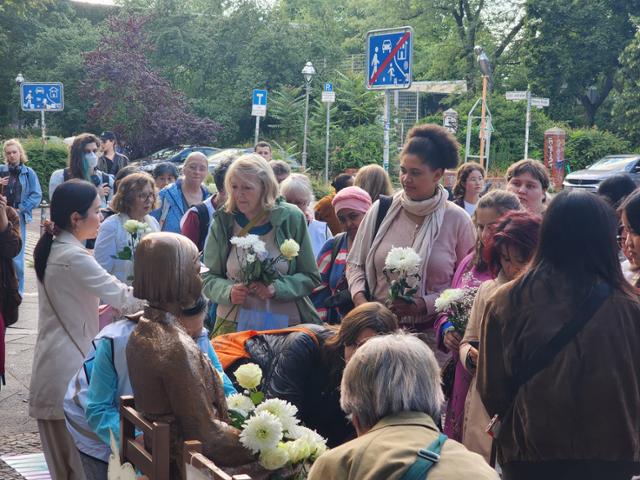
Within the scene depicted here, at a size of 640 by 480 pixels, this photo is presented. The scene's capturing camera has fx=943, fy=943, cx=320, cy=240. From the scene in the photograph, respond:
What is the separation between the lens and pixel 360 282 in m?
5.56

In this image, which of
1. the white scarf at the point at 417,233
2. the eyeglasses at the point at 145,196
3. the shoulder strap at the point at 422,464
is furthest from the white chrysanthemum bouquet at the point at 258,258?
the shoulder strap at the point at 422,464

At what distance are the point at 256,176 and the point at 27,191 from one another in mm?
7815

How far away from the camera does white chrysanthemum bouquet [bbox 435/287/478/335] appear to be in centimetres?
449

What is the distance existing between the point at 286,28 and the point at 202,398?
41.0 meters

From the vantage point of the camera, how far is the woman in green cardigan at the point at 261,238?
5.80 meters

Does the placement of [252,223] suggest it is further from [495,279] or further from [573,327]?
[573,327]

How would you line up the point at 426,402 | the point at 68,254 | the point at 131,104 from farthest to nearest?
the point at 131,104 < the point at 68,254 < the point at 426,402

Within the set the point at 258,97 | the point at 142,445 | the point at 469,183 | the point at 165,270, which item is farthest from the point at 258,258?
the point at 258,97

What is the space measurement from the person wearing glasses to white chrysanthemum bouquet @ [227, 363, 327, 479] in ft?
9.55

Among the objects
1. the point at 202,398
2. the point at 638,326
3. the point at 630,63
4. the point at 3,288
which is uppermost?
the point at 630,63

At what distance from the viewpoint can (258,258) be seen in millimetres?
5605

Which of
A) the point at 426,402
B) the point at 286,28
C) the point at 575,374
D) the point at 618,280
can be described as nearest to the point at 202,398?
the point at 426,402

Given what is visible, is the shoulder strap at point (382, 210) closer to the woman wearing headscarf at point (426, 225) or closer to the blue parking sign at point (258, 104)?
the woman wearing headscarf at point (426, 225)

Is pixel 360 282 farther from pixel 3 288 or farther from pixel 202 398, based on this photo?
pixel 3 288
